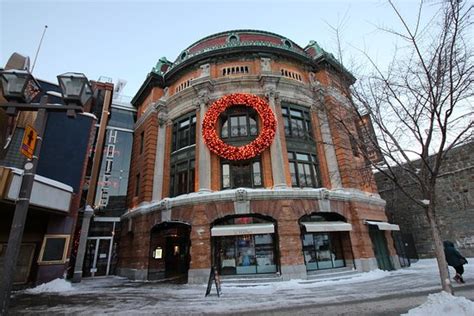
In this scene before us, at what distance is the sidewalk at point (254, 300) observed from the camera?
813 centimetres

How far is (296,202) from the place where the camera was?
16.0 metres

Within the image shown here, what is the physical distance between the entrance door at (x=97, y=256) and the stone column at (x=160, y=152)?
25.7ft

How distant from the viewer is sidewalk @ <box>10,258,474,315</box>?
8.13 metres

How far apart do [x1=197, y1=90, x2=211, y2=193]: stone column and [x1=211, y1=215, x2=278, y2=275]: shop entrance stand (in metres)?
2.56

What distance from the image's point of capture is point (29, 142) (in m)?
5.34

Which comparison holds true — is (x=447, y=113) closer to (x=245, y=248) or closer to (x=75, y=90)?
(x=75, y=90)

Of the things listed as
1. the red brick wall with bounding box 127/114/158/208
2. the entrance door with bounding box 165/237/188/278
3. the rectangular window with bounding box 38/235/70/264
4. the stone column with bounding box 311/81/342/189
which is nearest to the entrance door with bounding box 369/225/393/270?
the stone column with bounding box 311/81/342/189

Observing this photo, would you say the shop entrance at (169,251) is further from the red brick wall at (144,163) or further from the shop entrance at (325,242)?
the shop entrance at (325,242)

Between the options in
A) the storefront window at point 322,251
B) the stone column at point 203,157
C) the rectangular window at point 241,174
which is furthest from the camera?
the rectangular window at point 241,174

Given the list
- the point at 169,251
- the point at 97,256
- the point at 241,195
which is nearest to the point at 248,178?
the point at 241,195

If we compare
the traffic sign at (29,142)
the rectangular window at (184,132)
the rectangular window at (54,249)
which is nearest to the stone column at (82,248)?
the rectangular window at (54,249)

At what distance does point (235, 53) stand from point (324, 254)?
16299mm

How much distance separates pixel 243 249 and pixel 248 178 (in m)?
4.60

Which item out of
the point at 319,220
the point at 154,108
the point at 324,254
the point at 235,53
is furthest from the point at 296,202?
the point at 154,108
